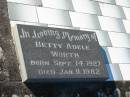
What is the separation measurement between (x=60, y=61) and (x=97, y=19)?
7.61ft

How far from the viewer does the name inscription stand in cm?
600

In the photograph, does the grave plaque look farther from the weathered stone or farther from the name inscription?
the weathered stone

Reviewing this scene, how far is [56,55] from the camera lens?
6301mm

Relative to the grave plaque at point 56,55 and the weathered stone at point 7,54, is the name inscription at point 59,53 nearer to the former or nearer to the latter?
the grave plaque at point 56,55

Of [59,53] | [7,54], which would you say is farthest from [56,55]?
[7,54]

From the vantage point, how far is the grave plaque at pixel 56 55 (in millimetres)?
5957

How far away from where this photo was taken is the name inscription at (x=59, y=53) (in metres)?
6.00

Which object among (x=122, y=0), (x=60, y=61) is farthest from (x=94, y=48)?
(x=122, y=0)

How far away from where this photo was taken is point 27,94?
6.04 meters

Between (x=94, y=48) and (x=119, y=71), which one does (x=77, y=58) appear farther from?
(x=119, y=71)

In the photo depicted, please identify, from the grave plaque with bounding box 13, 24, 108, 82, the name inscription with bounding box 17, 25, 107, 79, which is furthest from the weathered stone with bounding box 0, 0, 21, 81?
the name inscription with bounding box 17, 25, 107, 79

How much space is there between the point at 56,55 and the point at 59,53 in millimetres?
90

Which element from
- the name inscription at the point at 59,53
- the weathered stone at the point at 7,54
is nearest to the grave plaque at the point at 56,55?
the name inscription at the point at 59,53

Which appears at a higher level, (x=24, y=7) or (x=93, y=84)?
(x=24, y=7)
